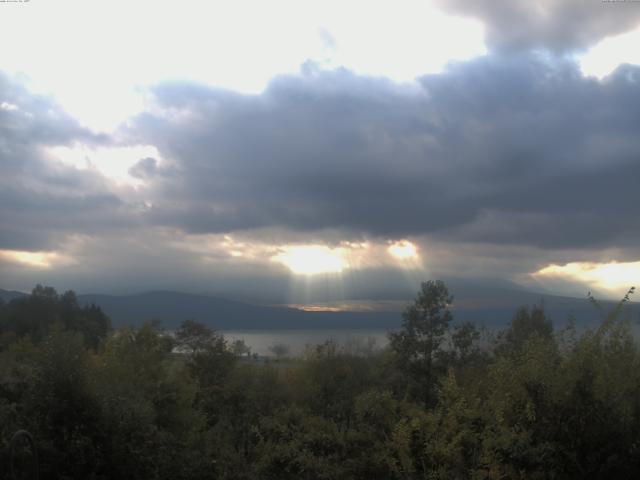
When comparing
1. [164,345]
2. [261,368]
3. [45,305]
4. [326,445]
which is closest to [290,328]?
[45,305]

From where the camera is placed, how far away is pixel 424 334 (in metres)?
38.6

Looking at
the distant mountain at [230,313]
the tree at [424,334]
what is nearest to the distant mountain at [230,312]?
the distant mountain at [230,313]

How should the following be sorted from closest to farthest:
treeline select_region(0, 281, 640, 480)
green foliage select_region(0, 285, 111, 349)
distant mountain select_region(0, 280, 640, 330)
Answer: treeline select_region(0, 281, 640, 480) → green foliage select_region(0, 285, 111, 349) → distant mountain select_region(0, 280, 640, 330)

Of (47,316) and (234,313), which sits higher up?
(47,316)

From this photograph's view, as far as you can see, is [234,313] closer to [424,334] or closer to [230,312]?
[230,312]

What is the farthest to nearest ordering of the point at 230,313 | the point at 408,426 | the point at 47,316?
the point at 230,313 < the point at 47,316 < the point at 408,426

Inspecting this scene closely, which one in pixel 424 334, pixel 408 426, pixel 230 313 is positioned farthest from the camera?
pixel 230 313

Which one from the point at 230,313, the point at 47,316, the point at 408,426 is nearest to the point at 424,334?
the point at 408,426

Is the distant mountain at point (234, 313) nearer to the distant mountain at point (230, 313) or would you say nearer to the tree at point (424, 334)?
the distant mountain at point (230, 313)

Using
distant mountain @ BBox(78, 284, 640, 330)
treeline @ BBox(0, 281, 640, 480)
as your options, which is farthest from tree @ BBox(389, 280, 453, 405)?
distant mountain @ BBox(78, 284, 640, 330)

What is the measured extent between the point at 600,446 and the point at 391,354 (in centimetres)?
2910

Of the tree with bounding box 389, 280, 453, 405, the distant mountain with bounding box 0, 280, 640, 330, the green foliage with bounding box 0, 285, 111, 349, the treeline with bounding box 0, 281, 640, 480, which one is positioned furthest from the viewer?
the distant mountain with bounding box 0, 280, 640, 330

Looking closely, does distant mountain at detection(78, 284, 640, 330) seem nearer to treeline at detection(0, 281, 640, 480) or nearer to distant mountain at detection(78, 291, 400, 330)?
distant mountain at detection(78, 291, 400, 330)

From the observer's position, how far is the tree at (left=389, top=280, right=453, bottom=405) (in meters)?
38.0
